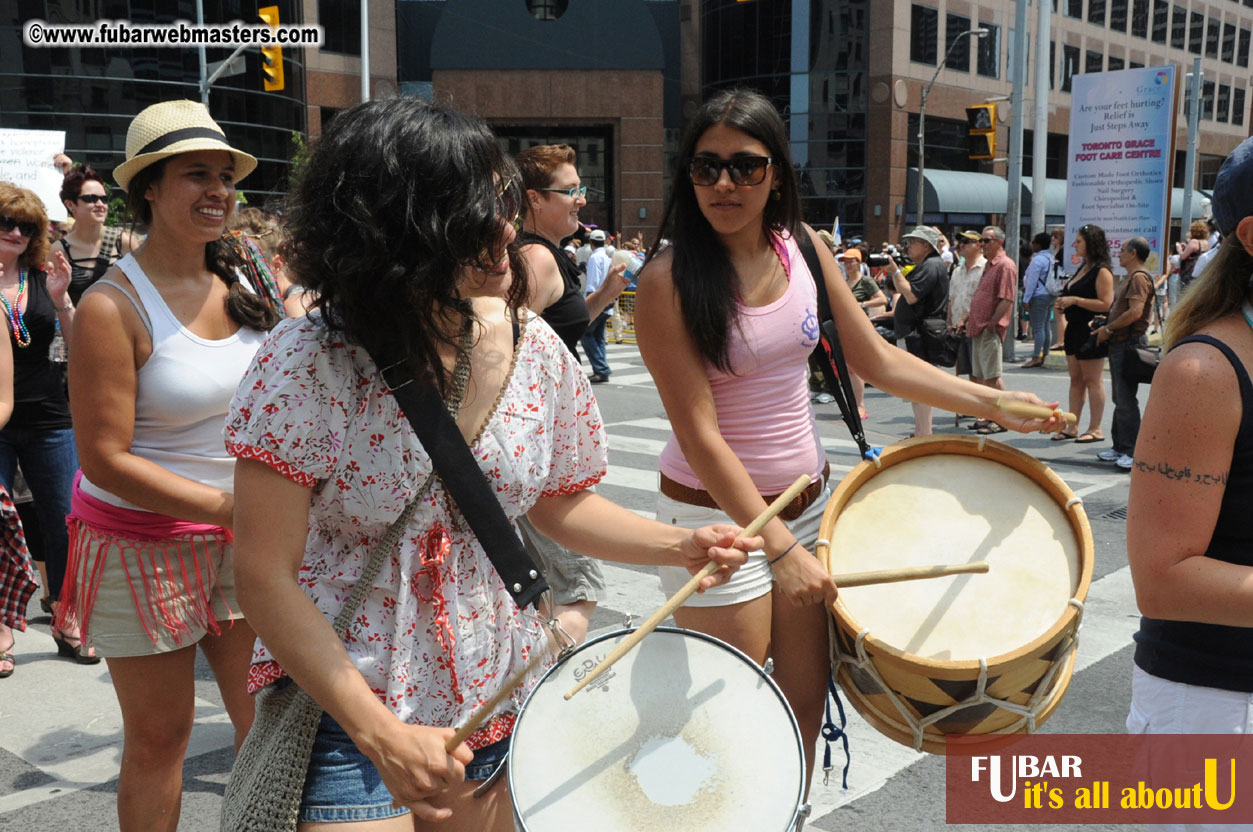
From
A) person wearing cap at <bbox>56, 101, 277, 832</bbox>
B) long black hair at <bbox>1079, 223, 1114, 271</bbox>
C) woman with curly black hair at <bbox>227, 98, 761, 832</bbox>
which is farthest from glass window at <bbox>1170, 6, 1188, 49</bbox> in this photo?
woman with curly black hair at <bbox>227, 98, 761, 832</bbox>

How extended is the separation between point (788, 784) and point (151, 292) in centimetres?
197

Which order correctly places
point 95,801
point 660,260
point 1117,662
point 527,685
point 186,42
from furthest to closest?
point 186,42
point 1117,662
point 95,801
point 660,260
point 527,685

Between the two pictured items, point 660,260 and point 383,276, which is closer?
point 383,276

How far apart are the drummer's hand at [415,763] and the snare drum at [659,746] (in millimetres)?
148

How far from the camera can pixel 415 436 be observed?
1.81 m

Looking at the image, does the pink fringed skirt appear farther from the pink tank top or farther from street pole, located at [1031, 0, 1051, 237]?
street pole, located at [1031, 0, 1051, 237]

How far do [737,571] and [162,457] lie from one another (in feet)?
4.78

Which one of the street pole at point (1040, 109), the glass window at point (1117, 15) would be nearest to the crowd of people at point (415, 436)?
the street pole at point (1040, 109)

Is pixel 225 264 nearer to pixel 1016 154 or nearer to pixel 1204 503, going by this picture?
pixel 1204 503

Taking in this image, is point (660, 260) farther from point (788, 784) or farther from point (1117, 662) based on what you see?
point (1117, 662)

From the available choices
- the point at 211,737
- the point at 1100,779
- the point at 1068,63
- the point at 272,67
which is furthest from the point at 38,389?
the point at 1068,63

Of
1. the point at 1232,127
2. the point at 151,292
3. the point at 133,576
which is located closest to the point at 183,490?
the point at 133,576

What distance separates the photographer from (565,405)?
2.10 meters

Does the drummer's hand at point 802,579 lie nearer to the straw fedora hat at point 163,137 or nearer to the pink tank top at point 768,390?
the pink tank top at point 768,390
